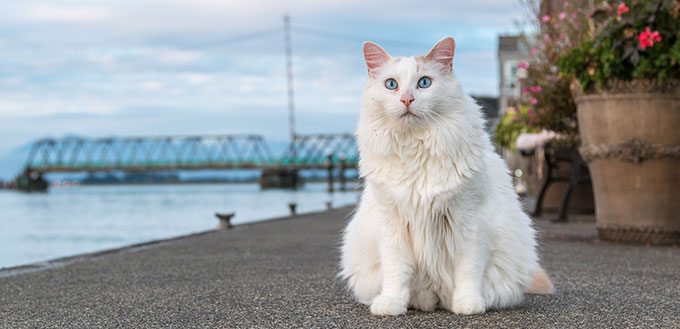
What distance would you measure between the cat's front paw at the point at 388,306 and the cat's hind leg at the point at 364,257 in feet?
0.44

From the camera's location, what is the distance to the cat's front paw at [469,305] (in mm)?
2289

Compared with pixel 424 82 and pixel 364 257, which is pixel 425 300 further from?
pixel 424 82

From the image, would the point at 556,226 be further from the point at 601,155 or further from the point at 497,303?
the point at 497,303

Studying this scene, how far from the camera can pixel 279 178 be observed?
64625 millimetres

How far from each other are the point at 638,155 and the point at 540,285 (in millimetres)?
2167

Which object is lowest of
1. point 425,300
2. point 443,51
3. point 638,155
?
point 425,300

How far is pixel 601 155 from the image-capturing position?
183 inches

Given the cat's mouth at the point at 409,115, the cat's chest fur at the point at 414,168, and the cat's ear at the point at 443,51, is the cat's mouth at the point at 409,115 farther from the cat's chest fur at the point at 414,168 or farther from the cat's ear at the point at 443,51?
the cat's ear at the point at 443,51

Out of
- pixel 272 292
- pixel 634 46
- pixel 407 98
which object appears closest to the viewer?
pixel 407 98

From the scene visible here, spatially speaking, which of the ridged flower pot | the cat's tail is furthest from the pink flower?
the cat's tail

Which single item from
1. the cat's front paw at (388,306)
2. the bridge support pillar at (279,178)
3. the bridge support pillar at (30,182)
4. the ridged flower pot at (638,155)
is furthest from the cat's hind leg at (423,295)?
the bridge support pillar at (30,182)

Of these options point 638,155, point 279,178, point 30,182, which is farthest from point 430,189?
point 30,182

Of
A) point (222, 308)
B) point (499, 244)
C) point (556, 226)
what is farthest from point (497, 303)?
point (556, 226)

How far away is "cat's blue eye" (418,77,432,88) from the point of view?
2246 millimetres
